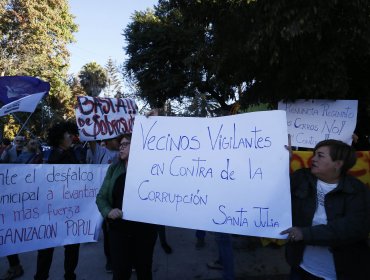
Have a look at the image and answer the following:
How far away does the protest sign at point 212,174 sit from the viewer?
221 cm

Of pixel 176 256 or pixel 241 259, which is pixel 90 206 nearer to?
pixel 176 256

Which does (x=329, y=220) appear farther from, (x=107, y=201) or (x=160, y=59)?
(x=160, y=59)

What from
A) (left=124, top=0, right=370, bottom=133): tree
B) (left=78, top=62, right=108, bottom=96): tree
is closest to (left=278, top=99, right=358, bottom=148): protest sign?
(left=124, top=0, right=370, bottom=133): tree

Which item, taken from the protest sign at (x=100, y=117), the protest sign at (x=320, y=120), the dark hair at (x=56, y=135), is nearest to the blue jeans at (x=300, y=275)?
the protest sign at (x=320, y=120)

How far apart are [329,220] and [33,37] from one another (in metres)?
24.3

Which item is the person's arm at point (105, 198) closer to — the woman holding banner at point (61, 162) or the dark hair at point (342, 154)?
the woman holding banner at point (61, 162)

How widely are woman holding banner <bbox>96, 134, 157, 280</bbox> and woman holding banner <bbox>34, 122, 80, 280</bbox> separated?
88 cm

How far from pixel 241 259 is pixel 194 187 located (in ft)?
7.78

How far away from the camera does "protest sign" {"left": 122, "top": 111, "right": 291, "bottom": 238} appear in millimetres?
2207

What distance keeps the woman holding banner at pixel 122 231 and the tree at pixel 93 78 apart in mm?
51778

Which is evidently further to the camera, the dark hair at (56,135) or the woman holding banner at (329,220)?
the dark hair at (56,135)

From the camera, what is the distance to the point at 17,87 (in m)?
4.72

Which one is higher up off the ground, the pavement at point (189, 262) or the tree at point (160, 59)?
the tree at point (160, 59)

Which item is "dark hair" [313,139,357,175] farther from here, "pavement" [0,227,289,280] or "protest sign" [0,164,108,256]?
"pavement" [0,227,289,280]
